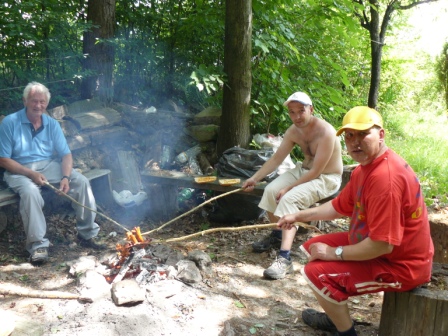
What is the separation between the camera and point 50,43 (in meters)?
5.91

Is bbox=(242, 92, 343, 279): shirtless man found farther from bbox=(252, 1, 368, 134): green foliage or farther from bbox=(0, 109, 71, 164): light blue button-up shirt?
bbox=(0, 109, 71, 164): light blue button-up shirt

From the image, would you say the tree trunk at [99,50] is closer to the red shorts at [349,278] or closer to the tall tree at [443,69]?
the red shorts at [349,278]

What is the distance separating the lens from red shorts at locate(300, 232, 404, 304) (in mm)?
2623

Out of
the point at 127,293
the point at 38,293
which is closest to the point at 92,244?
the point at 38,293

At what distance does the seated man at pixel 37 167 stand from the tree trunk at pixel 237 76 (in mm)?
2314

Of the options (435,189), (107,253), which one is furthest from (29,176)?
(435,189)

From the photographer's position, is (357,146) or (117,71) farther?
(117,71)

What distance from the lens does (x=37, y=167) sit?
4.82 metres

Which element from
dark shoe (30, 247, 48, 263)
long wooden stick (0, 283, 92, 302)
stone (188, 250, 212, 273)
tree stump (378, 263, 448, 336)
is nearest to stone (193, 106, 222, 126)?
stone (188, 250, 212, 273)

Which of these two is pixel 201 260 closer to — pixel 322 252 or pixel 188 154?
pixel 322 252

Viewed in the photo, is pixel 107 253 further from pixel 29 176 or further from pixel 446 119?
pixel 446 119

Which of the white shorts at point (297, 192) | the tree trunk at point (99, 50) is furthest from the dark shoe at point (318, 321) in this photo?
the tree trunk at point (99, 50)

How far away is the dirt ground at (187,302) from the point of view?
→ 3137mm

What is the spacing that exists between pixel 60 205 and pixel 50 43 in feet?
7.53
